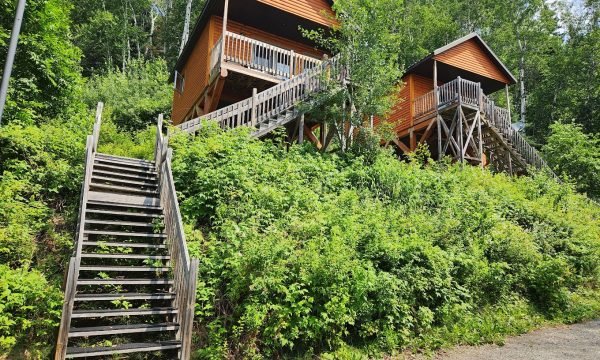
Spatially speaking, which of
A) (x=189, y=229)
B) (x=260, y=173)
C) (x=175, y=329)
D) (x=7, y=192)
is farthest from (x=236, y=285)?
→ (x=7, y=192)

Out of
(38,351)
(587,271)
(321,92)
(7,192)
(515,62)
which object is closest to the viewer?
(38,351)

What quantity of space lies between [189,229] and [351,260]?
116 inches

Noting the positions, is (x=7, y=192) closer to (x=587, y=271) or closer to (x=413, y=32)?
(x=587, y=271)

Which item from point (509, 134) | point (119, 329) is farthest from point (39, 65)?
point (509, 134)

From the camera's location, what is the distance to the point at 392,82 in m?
11.5

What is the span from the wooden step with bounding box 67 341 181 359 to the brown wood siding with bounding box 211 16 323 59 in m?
12.0

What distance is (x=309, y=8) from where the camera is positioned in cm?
1449

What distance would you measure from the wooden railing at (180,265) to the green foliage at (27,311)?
1.61 meters

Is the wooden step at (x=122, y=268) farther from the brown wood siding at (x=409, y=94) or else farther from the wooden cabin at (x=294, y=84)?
the brown wood siding at (x=409, y=94)

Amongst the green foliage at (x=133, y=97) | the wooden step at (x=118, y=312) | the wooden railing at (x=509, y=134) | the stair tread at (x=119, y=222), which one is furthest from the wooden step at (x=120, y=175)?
the green foliage at (x=133, y=97)

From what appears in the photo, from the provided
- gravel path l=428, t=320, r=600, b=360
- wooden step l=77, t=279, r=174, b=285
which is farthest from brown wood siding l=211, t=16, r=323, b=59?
gravel path l=428, t=320, r=600, b=360

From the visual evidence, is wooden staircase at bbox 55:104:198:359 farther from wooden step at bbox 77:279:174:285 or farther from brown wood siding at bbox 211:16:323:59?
brown wood siding at bbox 211:16:323:59

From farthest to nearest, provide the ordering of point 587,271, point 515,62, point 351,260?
point 515,62, point 587,271, point 351,260

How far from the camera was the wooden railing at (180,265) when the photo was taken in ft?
15.3
